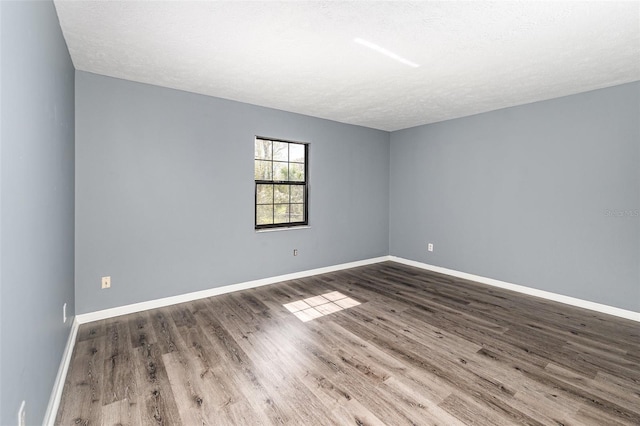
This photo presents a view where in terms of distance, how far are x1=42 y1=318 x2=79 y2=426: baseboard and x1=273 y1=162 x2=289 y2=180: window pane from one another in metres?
2.85

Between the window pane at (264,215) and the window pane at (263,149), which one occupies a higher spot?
the window pane at (263,149)

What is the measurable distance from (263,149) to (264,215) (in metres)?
0.96

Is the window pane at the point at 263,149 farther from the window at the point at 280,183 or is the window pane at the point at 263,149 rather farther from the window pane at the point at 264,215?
the window pane at the point at 264,215

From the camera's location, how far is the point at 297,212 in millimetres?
4703

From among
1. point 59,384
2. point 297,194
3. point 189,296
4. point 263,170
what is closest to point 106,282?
point 189,296

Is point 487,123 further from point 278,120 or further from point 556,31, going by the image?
point 278,120

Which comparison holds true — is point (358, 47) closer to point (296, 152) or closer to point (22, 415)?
point (296, 152)

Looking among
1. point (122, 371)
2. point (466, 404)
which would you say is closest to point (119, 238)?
point (122, 371)

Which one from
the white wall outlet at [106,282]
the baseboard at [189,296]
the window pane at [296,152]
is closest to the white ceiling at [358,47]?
the window pane at [296,152]

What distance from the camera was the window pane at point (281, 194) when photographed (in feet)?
14.5

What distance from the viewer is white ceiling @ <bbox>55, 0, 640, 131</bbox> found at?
1.99m

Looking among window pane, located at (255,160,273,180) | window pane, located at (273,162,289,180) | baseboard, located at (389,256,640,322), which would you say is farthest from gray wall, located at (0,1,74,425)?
baseboard, located at (389,256,640,322)

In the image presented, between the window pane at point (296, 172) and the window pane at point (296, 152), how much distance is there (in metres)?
0.08

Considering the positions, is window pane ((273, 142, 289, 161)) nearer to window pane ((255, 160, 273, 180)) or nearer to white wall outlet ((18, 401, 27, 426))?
window pane ((255, 160, 273, 180))
